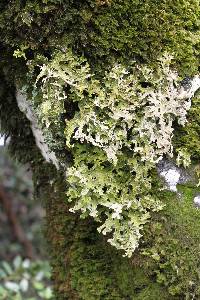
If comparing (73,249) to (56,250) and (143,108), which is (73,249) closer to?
(56,250)

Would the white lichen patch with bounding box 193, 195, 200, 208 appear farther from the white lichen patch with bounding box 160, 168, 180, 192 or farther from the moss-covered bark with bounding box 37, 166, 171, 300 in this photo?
the moss-covered bark with bounding box 37, 166, 171, 300

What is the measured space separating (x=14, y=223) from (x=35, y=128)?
2794 millimetres

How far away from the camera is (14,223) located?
4027mm

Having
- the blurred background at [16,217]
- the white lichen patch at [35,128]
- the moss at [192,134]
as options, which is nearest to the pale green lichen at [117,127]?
the moss at [192,134]

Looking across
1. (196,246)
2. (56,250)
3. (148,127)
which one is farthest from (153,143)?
(56,250)

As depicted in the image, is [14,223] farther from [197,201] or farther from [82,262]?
[197,201]

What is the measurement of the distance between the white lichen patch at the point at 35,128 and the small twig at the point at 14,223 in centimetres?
262

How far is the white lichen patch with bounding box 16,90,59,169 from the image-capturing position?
1282 mm

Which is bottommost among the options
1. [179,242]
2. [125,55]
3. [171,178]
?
[179,242]

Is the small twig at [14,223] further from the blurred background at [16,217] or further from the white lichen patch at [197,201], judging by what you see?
the white lichen patch at [197,201]

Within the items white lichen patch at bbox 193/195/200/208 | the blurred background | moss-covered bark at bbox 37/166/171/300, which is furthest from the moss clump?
the blurred background

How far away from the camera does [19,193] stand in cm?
402

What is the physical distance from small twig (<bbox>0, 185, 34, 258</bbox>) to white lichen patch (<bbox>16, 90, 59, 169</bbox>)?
2.62 m

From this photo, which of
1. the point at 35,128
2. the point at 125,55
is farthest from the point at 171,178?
the point at 35,128
